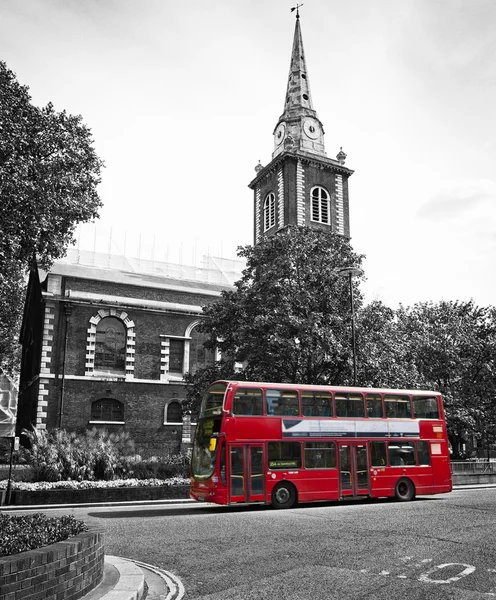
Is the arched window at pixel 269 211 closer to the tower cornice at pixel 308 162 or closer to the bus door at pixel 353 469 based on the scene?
the tower cornice at pixel 308 162

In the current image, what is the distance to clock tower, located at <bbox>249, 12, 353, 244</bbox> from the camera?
153ft

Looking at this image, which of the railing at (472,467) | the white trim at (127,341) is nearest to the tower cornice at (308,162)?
the white trim at (127,341)

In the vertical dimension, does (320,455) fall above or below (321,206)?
below

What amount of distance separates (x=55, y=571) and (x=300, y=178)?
43454 millimetres

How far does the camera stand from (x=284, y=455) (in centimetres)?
1809

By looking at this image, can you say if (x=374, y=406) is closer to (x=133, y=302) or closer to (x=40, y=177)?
(x=40, y=177)

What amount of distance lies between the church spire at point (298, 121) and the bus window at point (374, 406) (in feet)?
102

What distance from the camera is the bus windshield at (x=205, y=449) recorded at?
17172 millimetres

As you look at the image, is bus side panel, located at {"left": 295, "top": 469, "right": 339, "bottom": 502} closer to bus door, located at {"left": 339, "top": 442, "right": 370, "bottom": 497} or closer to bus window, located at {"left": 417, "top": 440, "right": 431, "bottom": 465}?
bus door, located at {"left": 339, "top": 442, "right": 370, "bottom": 497}

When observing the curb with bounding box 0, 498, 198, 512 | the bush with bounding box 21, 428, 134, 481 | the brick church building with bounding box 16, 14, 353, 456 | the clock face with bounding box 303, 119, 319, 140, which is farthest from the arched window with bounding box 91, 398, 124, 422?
the clock face with bounding box 303, 119, 319, 140


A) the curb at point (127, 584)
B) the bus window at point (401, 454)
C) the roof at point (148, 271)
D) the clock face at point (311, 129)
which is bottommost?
the curb at point (127, 584)

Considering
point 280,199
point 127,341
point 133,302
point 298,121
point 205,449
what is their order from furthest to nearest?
point 298,121 → point 280,199 → point 133,302 → point 127,341 → point 205,449

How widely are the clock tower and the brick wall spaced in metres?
40.4

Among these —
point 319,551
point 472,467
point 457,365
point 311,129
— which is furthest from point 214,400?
point 311,129
